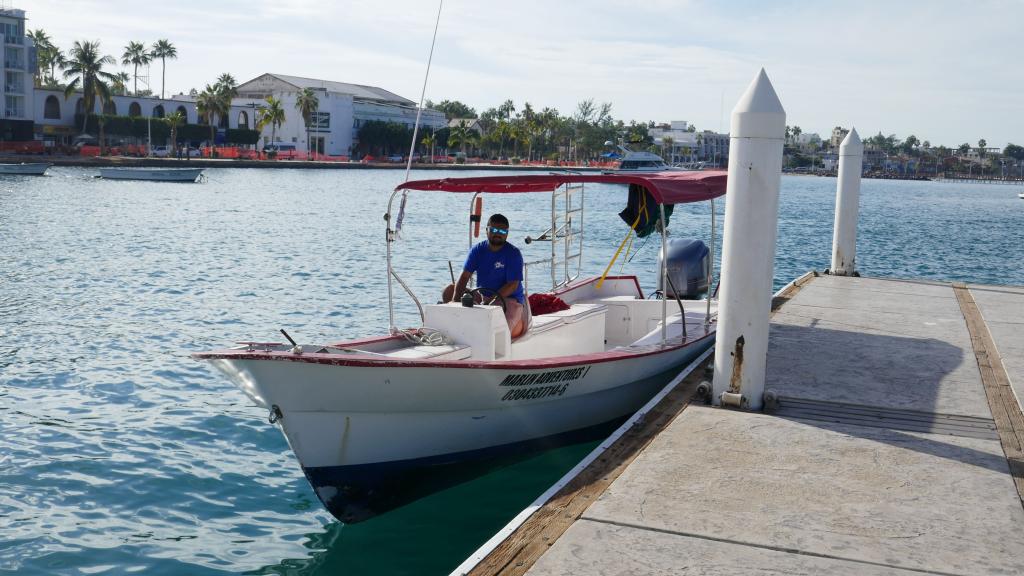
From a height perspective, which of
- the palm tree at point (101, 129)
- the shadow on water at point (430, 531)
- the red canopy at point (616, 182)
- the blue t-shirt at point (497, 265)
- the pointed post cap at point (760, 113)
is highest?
the palm tree at point (101, 129)

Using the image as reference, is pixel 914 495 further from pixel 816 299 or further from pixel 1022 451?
pixel 816 299

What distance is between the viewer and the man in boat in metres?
9.36

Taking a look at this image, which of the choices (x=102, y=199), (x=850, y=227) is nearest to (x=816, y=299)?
(x=850, y=227)

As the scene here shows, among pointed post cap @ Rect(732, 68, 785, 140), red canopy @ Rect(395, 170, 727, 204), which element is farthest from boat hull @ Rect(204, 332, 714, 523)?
pointed post cap @ Rect(732, 68, 785, 140)

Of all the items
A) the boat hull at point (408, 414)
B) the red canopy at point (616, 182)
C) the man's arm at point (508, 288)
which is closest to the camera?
the boat hull at point (408, 414)

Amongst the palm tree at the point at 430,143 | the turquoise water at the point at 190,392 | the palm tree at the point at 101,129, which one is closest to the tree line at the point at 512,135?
the palm tree at the point at 430,143

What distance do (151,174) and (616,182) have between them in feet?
221

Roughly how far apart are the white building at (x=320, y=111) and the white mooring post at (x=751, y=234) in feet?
369

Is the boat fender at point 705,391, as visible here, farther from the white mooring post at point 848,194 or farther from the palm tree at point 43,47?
the palm tree at point 43,47

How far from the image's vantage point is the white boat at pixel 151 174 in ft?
226

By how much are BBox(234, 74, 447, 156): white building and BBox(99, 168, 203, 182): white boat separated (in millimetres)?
45152

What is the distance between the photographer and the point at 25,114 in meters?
86.4

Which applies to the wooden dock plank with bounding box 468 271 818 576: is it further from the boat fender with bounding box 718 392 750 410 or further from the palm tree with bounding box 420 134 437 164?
the palm tree with bounding box 420 134 437 164

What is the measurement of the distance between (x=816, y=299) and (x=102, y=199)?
47.3 metres
